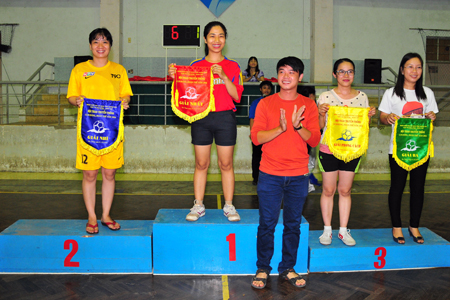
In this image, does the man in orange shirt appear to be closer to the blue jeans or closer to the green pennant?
the blue jeans

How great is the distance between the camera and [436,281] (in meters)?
3.26

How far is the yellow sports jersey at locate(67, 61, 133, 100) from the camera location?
350 cm

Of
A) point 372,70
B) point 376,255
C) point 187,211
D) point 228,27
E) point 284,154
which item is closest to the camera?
point 284,154

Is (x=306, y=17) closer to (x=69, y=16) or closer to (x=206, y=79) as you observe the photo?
(x=69, y=16)

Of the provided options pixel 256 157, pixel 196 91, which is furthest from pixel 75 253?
pixel 256 157

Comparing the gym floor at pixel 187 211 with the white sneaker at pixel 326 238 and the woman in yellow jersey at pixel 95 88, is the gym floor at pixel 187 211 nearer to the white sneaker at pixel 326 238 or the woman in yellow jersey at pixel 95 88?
the white sneaker at pixel 326 238

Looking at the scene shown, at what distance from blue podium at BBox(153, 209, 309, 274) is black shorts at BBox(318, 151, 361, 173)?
0.52 m

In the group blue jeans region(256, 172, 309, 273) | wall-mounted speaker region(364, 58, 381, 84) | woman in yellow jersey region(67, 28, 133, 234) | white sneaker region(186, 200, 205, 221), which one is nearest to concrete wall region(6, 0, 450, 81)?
wall-mounted speaker region(364, 58, 381, 84)

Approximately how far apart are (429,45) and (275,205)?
12.7 m

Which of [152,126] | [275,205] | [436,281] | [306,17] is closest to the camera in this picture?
[275,205]

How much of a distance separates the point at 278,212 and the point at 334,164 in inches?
29.4

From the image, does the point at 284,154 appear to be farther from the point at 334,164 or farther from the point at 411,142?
the point at 411,142

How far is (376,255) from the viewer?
137 inches

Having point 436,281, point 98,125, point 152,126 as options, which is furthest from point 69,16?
point 436,281
